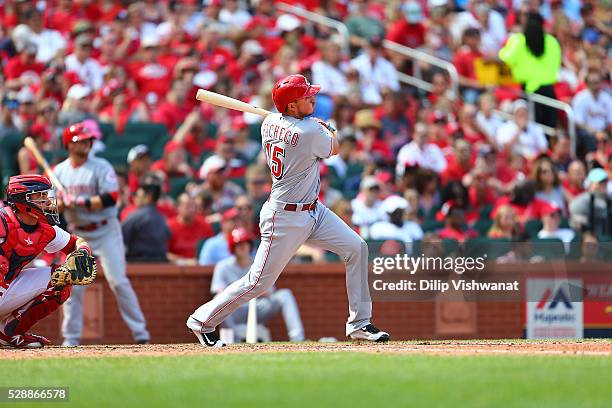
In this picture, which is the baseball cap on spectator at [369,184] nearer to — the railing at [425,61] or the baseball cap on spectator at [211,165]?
the baseball cap on spectator at [211,165]

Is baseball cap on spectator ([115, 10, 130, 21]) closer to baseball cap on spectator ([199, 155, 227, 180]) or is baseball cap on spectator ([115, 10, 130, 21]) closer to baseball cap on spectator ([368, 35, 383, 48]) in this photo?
baseball cap on spectator ([368, 35, 383, 48])

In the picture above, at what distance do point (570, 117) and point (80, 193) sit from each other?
292 inches

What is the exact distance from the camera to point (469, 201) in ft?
49.8

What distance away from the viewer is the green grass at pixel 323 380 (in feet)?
22.3

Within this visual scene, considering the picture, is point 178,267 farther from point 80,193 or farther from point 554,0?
point 554,0

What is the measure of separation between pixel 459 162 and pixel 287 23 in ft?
12.1

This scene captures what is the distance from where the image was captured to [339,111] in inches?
649

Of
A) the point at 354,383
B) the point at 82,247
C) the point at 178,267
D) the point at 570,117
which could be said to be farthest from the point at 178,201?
the point at 354,383

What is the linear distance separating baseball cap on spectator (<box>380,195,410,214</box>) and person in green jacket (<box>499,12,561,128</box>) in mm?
4086

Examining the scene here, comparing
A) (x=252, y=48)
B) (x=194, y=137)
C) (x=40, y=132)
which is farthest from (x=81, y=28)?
(x=40, y=132)

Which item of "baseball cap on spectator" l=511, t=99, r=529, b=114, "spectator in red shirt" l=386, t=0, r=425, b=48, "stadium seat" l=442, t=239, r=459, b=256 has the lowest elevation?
"stadium seat" l=442, t=239, r=459, b=256

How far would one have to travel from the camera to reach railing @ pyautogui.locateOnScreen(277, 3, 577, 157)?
17.2m

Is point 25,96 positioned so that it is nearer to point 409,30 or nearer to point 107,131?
point 107,131

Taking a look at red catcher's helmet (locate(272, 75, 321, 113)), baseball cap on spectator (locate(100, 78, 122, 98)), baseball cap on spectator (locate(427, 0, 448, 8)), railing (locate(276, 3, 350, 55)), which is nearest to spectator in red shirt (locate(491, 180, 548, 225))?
railing (locate(276, 3, 350, 55))
